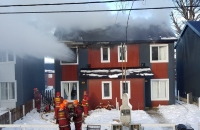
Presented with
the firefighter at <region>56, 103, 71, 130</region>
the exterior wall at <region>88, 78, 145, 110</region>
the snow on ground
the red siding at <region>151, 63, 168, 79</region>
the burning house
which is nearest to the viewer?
the firefighter at <region>56, 103, 71, 130</region>

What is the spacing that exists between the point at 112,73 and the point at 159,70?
390cm

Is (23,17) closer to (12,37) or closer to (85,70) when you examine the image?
(12,37)

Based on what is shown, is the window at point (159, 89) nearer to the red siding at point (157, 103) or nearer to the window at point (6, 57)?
the red siding at point (157, 103)

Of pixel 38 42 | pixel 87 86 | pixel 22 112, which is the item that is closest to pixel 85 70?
pixel 87 86

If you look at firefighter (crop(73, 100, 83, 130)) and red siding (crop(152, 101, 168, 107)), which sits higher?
firefighter (crop(73, 100, 83, 130))

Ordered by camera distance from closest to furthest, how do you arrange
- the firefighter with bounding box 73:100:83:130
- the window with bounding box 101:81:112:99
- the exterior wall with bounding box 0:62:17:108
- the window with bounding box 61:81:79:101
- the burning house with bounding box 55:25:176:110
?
the firefighter with bounding box 73:100:83:130 < the exterior wall with bounding box 0:62:17:108 < the window with bounding box 101:81:112:99 < the burning house with bounding box 55:25:176:110 < the window with bounding box 61:81:79:101

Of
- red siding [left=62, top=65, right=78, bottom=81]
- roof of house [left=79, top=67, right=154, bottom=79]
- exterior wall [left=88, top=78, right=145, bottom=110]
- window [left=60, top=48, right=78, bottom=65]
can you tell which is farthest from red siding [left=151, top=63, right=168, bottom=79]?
red siding [left=62, top=65, right=78, bottom=81]

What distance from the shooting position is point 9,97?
1575cm

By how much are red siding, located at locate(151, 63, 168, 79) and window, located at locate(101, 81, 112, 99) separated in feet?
12.8

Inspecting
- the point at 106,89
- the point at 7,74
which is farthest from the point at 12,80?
the point at 106,89

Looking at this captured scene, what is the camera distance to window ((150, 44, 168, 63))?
17.1 metres

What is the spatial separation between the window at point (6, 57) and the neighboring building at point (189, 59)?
44.5ft

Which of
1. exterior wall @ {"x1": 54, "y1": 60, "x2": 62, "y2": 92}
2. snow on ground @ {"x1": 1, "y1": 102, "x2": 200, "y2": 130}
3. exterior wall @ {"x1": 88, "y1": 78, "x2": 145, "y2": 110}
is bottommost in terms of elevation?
snow on ground @ {"x1": 1, "y1": 102, "x2": 200, "y2": 130}

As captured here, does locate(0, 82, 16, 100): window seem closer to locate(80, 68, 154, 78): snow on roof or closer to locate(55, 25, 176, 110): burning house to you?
locate(55, 25, 176, 110): burning house
